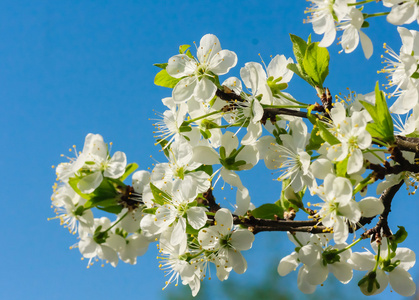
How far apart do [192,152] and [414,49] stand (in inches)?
37.4

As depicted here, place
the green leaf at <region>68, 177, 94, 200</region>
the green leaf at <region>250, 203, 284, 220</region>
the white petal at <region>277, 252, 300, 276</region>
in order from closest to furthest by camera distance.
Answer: the green leaf at <region>250, 203, 284, 220</region>, the white petal at <region>277, 252, 300, 276</region>, the green leaf at <region>68, 177, 94, 200</region>

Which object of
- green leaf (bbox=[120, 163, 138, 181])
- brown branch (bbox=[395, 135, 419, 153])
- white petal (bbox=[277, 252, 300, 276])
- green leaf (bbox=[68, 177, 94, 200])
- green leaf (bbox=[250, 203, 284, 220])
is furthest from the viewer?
green leaf (bbox=[120, 163, 138, 181])

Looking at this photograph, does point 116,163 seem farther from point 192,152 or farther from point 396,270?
point 396,270

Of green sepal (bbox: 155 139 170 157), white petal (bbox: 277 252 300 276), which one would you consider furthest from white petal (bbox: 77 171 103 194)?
white petal (bbox: 277 252 300 276)

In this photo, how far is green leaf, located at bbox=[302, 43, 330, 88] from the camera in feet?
6.59

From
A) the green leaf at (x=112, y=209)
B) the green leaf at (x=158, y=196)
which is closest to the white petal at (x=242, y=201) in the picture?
the green leaf at (x=158, y=196)

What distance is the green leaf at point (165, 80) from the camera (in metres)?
2.15

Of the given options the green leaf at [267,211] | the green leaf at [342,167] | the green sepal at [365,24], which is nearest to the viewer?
the green leaf at [342,167]

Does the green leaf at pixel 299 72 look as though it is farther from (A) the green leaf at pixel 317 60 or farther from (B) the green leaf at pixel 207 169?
(B) the green leaf at pixel 207 169

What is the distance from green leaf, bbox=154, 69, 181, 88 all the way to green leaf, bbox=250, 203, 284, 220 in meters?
0.64

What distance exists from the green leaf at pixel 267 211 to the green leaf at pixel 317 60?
0.57m

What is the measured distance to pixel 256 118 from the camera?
192 cm

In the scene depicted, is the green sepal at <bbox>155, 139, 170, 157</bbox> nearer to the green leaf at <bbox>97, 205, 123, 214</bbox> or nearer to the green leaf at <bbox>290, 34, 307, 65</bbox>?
the green leaf at <bbox>97, 205, 123, 214</bbox>

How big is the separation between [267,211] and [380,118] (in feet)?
2.13
